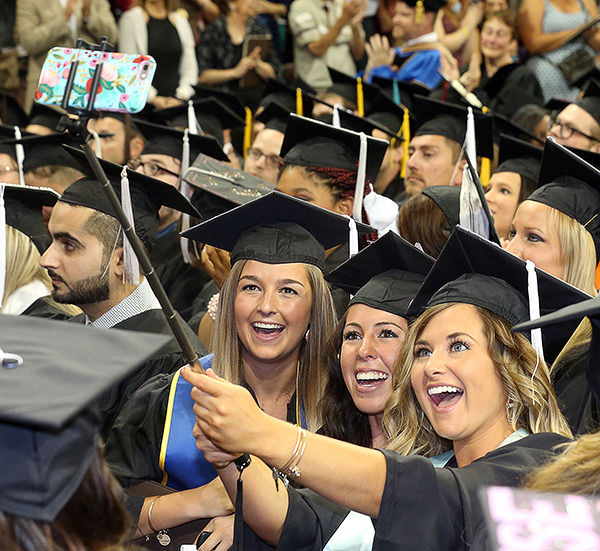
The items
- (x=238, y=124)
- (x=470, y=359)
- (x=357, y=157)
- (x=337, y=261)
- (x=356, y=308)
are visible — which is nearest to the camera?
(x=470, y=359)

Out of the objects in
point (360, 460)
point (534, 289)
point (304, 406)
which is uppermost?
point (534, 289)

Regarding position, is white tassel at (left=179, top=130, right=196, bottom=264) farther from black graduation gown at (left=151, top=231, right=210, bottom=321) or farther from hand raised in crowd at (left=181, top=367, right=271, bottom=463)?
hand raised in crowd at (left=181, top=367, right=271, bottom=463)

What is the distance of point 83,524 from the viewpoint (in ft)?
4.83

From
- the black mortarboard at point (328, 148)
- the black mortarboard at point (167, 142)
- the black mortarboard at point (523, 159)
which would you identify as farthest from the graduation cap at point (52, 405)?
the black mortarboard at point (167, 142)

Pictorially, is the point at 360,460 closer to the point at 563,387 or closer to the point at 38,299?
the point at 563,387

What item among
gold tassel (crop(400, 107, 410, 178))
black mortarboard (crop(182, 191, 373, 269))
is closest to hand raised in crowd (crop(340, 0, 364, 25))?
gold tassel (crop(400, 107, 410, 178))

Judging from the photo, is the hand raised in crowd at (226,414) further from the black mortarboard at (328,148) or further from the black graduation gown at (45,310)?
the black mortarboard at (328,148)

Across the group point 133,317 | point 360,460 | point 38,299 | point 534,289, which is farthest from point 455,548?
point 38,299

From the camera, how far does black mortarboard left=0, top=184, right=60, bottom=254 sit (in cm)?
467

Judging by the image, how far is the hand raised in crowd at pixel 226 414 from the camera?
6.43ft

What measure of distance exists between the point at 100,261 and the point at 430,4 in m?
5.70

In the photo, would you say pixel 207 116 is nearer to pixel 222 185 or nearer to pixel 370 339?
pixel 222 185

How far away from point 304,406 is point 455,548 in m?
1.28

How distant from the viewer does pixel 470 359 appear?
2.42 meters
